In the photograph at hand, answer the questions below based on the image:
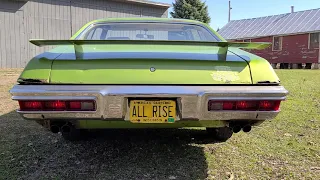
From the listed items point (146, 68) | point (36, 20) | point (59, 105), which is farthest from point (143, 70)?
point (36, 20)

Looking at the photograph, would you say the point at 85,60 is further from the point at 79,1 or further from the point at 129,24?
the point at 79,1

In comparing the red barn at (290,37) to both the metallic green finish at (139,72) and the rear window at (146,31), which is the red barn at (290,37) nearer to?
the rear window at (146,31)

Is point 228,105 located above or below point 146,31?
below

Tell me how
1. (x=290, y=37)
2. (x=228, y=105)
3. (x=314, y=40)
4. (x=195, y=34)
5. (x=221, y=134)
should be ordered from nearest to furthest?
(x=228, y=105)
(x=221, y=134)
(x=195, y=34)
(x=314, y=40)
(x=290, y=37)

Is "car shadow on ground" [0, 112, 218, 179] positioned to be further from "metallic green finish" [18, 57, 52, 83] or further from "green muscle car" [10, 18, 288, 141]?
"metallic green finish" [18, 57, 52, 83]

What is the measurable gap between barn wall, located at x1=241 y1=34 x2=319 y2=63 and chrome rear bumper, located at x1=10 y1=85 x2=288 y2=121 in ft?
77.9

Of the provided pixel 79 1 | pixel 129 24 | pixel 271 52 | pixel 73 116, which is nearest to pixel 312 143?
pixel 129 24

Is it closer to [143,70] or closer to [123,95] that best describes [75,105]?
[123,95]

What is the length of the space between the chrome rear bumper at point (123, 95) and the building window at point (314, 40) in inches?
947

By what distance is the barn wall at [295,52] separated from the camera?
2342 centimetres

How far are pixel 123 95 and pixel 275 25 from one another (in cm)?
2748

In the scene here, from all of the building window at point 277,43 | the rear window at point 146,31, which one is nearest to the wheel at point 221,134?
the rear window at point 146,31

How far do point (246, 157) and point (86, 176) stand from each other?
149 centimetres

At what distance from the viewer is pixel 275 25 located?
2692cm
